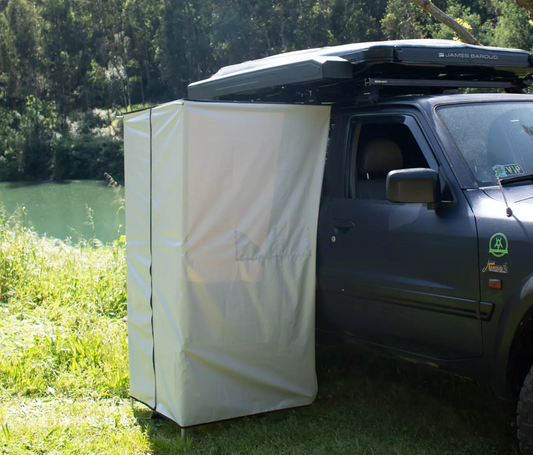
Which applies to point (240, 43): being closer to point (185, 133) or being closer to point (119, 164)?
Result: point (119, 164)

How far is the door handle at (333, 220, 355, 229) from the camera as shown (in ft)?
13.6

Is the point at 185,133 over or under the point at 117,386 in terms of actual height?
over

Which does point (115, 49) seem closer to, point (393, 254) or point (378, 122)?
point (378, 122)

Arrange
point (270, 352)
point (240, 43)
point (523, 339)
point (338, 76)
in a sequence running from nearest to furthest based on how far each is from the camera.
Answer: point (523, 339) < point (338, 76) < point (270, 352) < point (240, 43)

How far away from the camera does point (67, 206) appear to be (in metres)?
34.1

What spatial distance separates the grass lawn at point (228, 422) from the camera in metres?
3.93

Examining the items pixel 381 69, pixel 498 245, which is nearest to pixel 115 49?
pixel 381 69

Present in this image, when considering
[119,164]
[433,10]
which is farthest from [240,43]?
[433,10]

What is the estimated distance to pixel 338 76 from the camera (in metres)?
3.96

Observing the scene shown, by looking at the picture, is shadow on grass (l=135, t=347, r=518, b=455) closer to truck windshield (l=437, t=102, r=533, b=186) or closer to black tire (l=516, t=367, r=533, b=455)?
black tire (l=516, t=367, r=533, b=455)

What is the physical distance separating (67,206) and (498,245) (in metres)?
33.0

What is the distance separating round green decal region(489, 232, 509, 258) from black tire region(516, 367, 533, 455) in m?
0.60

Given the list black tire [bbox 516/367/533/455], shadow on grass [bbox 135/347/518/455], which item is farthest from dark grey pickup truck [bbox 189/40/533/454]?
shadow on grass [bbox 135/347/518/455]

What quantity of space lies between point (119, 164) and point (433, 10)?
43180mm
